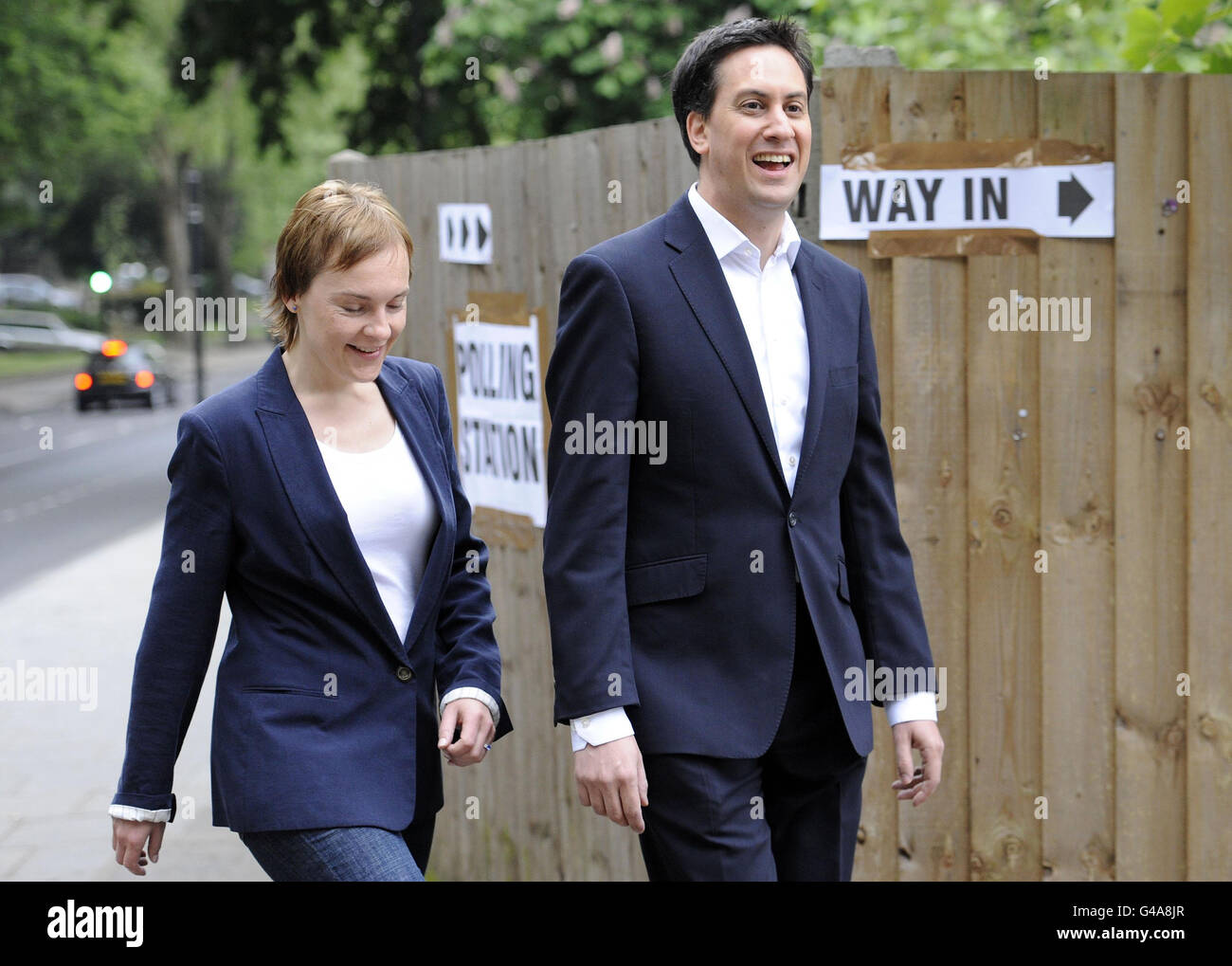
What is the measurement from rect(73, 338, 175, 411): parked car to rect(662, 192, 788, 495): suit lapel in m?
30.5

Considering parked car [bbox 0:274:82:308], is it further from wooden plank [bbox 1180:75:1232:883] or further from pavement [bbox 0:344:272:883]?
wooden plank [bbox 1180:75:1232:883]

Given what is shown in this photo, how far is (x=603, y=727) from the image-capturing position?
2666 millimetres

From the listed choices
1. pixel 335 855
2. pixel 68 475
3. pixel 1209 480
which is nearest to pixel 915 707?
pixel 335 855

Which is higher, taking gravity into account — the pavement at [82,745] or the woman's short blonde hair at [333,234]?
the woman's short blonde hair at [333,234]

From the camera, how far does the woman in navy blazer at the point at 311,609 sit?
8.89 feet

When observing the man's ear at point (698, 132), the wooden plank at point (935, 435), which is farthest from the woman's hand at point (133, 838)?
the wooden plank at point (935, 435)

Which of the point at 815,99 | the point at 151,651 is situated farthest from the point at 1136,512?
the point at 151,651

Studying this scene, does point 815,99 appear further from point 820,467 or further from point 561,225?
point 820,467

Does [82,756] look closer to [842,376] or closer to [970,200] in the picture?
[970,200]

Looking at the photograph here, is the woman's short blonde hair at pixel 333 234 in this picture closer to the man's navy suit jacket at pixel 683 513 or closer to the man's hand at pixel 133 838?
the man's navy suit jacket at pixel 683 513

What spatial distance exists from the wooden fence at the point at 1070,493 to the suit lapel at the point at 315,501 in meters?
1.59

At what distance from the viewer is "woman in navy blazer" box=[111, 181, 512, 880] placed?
271 centimetres

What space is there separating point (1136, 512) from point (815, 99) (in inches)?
49.6

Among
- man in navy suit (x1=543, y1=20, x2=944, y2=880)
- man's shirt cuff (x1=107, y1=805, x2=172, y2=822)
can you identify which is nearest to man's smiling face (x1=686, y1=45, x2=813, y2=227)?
man in navy suit (x1=543, y1=20, x2=944, y2=880)
